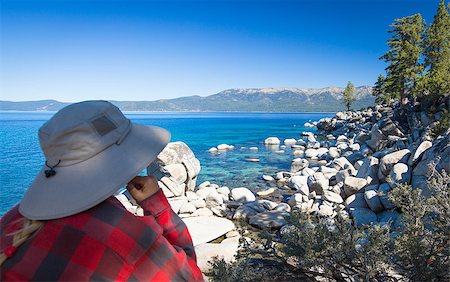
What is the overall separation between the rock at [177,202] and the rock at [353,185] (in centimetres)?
688

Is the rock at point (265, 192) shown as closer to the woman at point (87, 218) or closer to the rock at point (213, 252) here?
the rock at point (213, 252)

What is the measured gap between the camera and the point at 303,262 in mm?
3773

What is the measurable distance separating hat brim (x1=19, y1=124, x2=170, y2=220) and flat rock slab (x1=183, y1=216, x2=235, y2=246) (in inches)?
293

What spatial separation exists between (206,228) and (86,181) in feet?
27.0

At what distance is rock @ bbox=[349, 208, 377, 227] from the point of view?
855 cm

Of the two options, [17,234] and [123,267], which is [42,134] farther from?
[123,267]

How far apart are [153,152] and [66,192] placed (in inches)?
15.7

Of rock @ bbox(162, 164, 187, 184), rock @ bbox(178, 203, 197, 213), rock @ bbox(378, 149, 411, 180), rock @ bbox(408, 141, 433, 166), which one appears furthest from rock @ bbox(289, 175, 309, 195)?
rock @ bbox(162, 164, 187, 184)

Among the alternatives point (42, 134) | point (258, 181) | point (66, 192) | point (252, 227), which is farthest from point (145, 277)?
point (258, 181)

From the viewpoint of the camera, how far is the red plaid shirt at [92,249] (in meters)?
0.93

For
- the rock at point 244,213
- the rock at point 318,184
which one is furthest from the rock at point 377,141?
the rock at point 244,213

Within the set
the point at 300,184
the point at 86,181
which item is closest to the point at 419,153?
the point at 300,184

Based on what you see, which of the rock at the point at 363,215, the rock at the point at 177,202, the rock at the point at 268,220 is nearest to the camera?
the rock at the point at 363,215

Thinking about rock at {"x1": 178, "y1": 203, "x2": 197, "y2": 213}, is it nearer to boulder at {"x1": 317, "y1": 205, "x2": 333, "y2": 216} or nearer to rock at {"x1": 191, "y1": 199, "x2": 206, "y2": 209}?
rock at {"x1": 191, "y1": 199, "x2": 206, "y2": 209}
